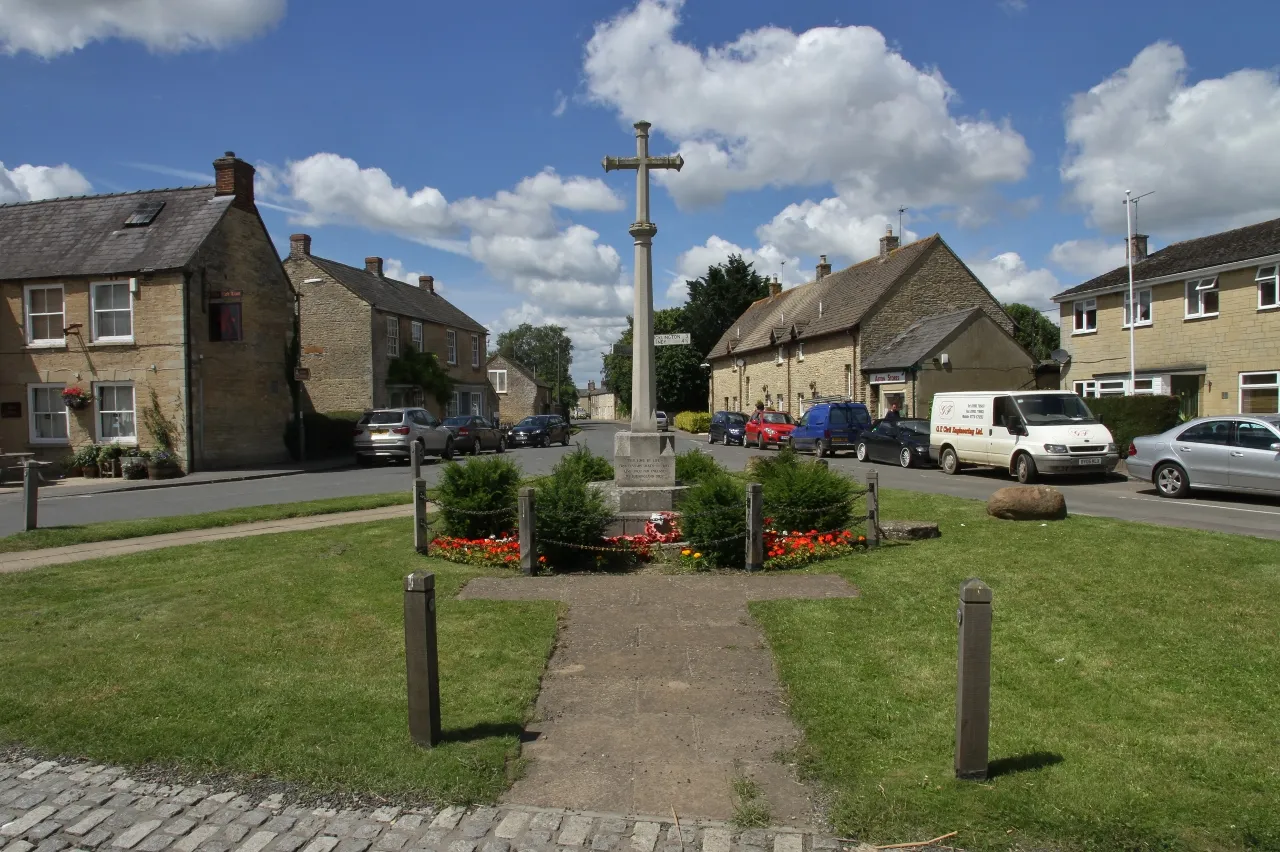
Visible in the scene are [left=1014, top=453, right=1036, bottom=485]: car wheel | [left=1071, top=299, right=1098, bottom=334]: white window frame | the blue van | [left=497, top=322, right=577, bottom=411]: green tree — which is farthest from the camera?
[left=497, top=322, right=577, bottom=411]: green tree

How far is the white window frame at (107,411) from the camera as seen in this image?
2386 centimetres

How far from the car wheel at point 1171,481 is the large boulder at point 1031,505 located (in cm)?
587

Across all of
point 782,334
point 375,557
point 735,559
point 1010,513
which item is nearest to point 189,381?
point 375,557

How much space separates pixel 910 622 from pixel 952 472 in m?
15.6

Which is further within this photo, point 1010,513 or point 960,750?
point 1010,513

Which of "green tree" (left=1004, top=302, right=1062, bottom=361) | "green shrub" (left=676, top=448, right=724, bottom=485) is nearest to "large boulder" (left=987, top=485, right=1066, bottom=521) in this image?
"green shrub" (left=676, top=448, right=724, bottom=485)

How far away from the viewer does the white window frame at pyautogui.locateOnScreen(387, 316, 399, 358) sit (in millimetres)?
37844

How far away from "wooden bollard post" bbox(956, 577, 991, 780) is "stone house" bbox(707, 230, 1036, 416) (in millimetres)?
29713

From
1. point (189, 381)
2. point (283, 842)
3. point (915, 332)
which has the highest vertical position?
point (915, 332)

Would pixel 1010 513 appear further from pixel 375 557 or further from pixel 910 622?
pixel 375 557

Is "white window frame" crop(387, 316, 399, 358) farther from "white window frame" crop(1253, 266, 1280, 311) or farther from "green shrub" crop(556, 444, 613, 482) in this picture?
"white window frame" crop(1253, 266, 1280, 311)

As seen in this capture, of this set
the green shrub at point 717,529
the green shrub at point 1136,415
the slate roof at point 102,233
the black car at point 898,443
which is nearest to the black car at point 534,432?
the slate roof at point 102,233

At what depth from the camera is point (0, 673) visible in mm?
A: 5832

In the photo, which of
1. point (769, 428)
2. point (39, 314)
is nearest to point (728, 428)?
point (769, 428)
